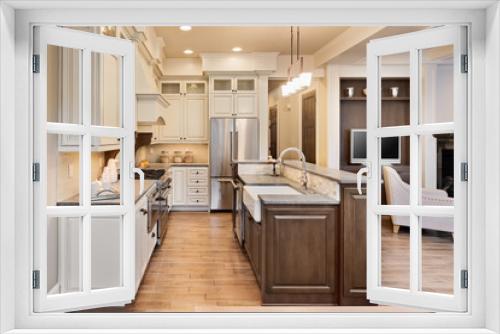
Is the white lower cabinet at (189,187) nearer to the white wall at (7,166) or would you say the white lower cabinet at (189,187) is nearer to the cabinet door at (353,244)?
the cabinet door at (353,244)

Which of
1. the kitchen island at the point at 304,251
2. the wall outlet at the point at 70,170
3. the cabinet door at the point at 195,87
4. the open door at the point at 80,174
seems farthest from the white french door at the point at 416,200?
the cabinet door at the point at 195,87

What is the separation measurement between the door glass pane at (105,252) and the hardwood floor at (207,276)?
0.31 m

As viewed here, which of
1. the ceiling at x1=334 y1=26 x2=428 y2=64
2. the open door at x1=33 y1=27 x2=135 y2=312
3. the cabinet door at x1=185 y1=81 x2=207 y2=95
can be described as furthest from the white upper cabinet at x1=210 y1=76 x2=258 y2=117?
the open door at x1=33 y1=27 x2=135 y2=312

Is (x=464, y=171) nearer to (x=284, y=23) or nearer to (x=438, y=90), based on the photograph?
(x=284, y=23)

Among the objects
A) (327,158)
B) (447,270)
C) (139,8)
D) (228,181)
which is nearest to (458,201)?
(139,8)

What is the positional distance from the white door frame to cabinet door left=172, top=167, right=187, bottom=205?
7.31 meters

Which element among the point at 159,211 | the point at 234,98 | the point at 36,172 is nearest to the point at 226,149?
the point at 234,98

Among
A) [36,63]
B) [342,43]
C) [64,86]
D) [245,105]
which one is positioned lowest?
[36,63]

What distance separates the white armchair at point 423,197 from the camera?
17.4 ft

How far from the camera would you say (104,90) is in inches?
132

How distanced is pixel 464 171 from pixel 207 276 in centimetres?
316

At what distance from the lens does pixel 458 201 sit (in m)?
1.67

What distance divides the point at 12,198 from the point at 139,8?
790 millimetres

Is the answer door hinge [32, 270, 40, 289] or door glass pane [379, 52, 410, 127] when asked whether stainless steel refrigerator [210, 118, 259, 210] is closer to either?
door glass pane [379, 52, 410, 127]
